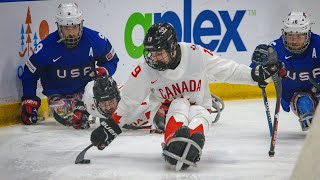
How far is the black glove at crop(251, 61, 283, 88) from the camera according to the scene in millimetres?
5023

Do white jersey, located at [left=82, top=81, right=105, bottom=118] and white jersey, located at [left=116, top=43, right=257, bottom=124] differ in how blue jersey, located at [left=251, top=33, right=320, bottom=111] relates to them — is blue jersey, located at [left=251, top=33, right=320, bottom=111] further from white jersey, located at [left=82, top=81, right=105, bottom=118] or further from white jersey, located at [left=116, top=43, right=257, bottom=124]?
white jersey, located at [left=82, top=81, right=105, bottom=118]

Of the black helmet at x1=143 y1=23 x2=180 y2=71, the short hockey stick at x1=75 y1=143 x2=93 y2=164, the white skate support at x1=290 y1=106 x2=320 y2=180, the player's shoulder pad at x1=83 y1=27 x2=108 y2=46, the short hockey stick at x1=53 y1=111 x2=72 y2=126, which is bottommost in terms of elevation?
the short hockey stick at x1=53 y1=111 x2=72 y2=126

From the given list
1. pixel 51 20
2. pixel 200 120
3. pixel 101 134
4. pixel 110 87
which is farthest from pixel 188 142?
pixel 51 20

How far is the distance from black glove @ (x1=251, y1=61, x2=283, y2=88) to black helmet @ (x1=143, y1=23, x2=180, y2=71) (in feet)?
1.63

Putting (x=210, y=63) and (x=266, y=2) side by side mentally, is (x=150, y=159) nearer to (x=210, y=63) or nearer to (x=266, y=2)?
(x=210, y=63)

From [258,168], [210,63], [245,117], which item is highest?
[210,63]

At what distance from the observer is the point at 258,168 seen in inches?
193

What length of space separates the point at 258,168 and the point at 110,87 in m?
1.58

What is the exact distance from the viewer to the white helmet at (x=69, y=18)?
6.50 metres

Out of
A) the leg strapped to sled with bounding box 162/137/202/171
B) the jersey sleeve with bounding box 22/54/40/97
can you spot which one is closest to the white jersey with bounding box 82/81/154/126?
the jersey sleeve with bounding box 22/54/40/97

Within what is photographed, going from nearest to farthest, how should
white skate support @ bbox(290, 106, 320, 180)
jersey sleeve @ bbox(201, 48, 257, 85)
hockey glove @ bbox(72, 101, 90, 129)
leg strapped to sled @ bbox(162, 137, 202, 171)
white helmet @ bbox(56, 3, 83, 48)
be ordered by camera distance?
1. white skate support @ bbox(290, 106, 320, 180)
2. leg strapped to sled @ bbox(162, 137, 202, 171)
3. jersey sleeve @ bbox(201, 48, 257, 85)
4. white helmet @ bbox(56, 3, 83, 48)
5. hockey glove @ bbox(72, 101, 90, 129)

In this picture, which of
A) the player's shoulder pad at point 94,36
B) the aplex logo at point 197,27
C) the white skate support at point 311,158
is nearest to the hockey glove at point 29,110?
the player's shoulder pad at point 94,36

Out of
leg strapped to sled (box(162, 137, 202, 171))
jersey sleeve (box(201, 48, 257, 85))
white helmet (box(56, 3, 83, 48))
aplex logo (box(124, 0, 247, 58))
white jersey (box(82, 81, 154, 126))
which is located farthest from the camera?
aplex logo (box(124, 0, 247, 58))

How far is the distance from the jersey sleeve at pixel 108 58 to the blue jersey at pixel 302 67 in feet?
4.50
